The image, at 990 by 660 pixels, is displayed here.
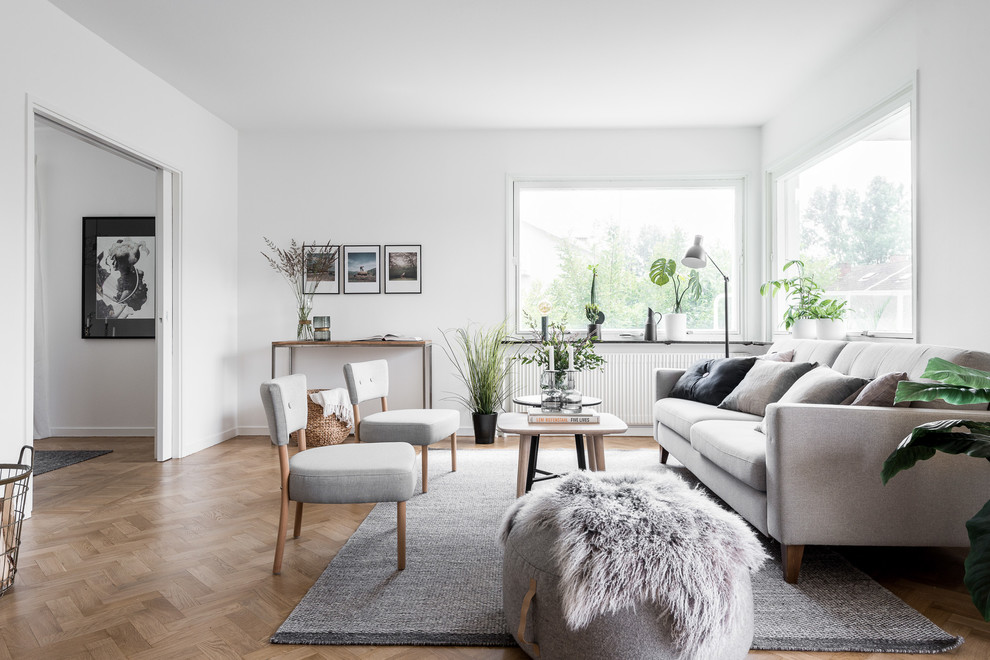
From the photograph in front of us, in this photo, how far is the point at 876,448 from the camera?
6.86 feet

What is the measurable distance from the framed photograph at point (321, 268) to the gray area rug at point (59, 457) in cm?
206

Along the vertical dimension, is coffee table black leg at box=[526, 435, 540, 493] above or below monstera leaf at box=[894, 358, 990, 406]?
below

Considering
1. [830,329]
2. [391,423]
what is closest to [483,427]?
[391,423]

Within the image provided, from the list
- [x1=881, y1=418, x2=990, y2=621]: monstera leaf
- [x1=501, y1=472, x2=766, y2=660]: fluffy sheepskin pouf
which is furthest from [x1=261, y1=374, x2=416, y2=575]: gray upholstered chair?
[x1=881, y1=418, x2=990, y2=621]: monstera leaf

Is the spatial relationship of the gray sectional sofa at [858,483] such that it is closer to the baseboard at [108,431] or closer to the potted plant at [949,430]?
the potted plant at [949,430]

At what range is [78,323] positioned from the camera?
521 cm

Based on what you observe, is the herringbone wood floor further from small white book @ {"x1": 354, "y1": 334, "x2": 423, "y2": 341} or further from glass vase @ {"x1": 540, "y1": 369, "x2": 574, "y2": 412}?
small white book @ {"x1": 354, "y1": 334, "x2": 423, "y2": 341}

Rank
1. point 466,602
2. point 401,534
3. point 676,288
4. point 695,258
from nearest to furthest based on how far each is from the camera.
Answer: point 466,602
point 401,534
point 695,258
point 676,288

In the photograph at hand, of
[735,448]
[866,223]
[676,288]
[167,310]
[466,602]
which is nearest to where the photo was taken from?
[466,602]

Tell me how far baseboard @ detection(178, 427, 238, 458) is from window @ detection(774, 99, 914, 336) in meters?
4.81

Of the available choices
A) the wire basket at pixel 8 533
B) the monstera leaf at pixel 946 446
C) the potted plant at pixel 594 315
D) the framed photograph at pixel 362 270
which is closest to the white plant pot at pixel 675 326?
the potted plant at pixel 594 315

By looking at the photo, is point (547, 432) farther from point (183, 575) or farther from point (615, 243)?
point (615, 243)

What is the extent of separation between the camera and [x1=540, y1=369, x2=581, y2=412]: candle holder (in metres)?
2.99

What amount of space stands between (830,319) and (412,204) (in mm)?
3443
